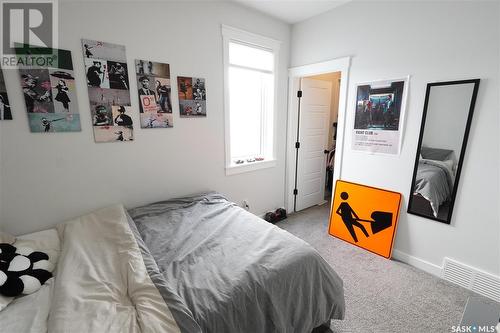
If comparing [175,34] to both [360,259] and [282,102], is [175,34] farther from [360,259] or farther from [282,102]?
[360,259]

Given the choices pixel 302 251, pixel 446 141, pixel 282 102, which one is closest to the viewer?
pixel 302 251

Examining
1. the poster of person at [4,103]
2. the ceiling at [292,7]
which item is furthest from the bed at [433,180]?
the poster of person at [4,103]

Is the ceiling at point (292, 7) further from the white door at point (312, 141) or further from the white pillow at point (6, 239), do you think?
the white pillow at point (6, 239)

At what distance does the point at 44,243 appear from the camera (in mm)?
1498

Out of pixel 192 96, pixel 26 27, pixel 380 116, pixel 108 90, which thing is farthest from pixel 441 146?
pixel 26 27

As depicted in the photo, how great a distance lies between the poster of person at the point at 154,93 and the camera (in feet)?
6.48

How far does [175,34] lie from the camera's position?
210cm

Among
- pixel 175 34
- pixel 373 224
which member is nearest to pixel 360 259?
pixel 373 224

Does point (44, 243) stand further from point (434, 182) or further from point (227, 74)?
point (434, 182)

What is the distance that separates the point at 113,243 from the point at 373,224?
99.8 inches

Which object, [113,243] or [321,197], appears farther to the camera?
[321,197]

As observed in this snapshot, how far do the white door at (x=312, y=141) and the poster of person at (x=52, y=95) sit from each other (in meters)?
2.66

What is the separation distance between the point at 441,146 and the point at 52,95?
10.7 ft

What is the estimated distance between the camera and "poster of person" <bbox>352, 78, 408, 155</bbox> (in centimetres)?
220
